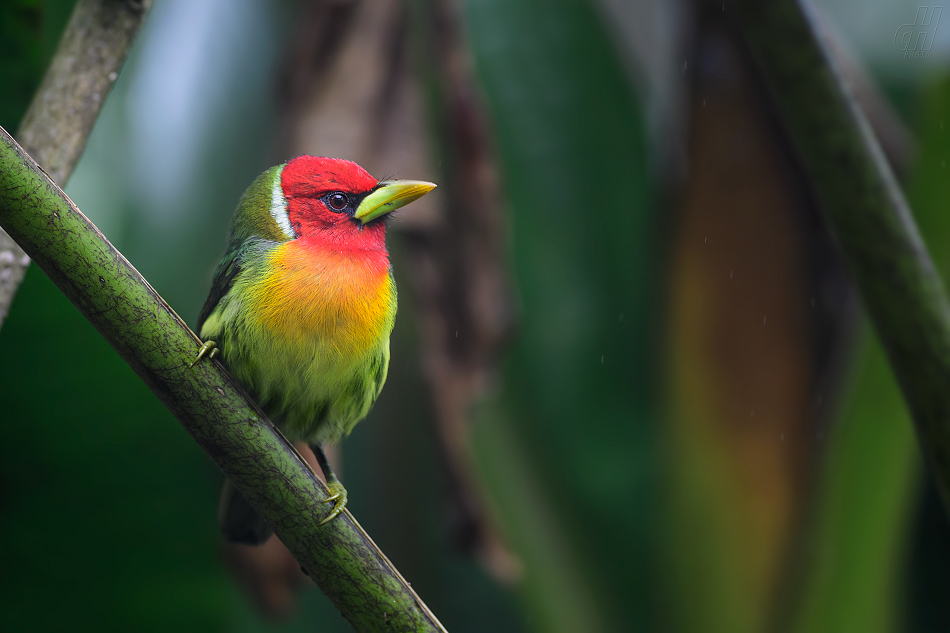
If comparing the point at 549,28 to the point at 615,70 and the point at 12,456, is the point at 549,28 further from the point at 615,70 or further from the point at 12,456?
the point at 12,456

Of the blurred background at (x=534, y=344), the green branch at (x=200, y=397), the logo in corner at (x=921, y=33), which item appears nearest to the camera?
the green branch at (x=200, y=397)

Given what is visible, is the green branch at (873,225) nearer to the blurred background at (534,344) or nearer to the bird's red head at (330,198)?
the blurred background at (534,344)

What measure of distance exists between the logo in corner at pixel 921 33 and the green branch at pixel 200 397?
1919 mm

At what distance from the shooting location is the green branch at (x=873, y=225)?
1199 mm

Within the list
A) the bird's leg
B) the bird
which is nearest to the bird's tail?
the bird

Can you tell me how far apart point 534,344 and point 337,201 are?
127cm

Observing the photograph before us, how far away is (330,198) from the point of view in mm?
1190

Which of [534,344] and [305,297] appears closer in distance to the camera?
[305,297]

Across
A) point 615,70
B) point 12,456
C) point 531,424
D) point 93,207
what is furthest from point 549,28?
point 12,456

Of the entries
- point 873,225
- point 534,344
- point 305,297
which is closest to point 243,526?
point 305,297

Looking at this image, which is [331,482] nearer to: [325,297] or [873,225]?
[325,297]

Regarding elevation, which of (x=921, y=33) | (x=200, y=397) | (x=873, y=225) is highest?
(x=921, y=33)

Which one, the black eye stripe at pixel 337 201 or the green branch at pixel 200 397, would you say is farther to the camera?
the black eye stripe at pixel 337 201

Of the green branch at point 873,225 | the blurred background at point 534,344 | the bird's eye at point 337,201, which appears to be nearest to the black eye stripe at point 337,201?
the bird's eye at point 337,201
